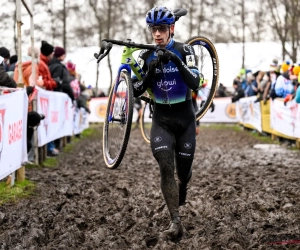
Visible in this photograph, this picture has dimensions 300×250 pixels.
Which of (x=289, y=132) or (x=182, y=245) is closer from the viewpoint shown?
(x=182, y=245)

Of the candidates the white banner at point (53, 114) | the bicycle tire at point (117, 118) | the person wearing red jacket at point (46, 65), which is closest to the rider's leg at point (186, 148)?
the bicycle tire at point (117, 118)

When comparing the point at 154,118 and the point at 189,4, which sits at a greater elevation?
the point at 189,4

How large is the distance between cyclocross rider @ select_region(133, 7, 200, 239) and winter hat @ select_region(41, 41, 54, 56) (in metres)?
6.03

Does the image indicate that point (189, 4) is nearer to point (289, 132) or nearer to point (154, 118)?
point (289, 132)

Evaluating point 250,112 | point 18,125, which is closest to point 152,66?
point 18,125

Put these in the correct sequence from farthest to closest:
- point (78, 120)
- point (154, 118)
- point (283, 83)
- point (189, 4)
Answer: point (189, 4) < point (78, 120) < point (283, 83) < point (154, 118)

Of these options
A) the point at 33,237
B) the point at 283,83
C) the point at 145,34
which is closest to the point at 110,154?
the point at 33,237

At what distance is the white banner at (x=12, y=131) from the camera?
283 inches

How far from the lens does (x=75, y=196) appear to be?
8070 millimetres

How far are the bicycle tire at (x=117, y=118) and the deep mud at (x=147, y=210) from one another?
756 mm

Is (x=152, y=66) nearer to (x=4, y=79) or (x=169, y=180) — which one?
(x=169, y=180)

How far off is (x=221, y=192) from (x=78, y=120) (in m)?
11.9

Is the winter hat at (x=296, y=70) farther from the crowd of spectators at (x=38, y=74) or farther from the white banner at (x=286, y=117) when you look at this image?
the crowd of spectators at (x=38, y=74)

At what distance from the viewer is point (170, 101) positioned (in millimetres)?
5867
